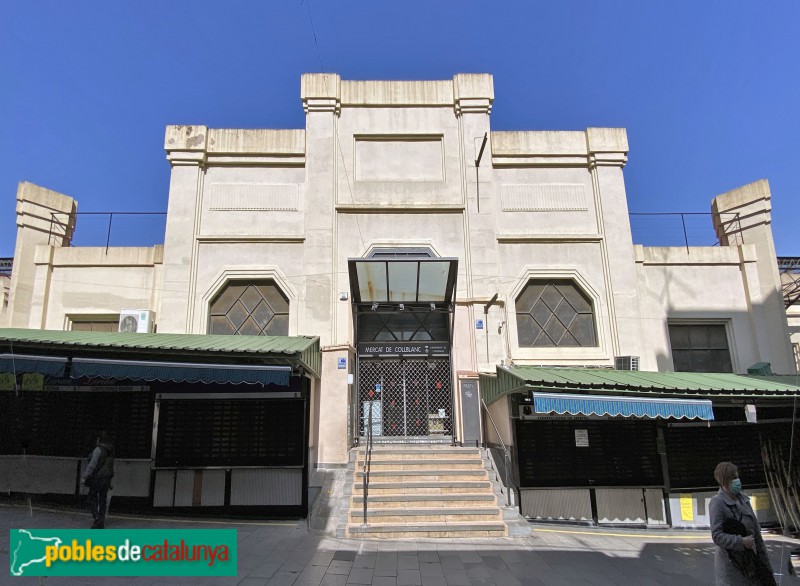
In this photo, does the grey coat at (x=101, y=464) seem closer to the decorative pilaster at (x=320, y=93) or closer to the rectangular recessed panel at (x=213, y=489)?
the rectangular recessed panel at (x=213, y=489)

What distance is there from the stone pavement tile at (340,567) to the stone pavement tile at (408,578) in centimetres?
74

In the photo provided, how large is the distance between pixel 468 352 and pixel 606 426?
360cm

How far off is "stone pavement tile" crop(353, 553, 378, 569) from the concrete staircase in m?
1.01

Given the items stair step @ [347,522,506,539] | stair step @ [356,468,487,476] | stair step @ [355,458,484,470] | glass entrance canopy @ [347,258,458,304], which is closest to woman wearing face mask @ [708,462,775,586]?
stair step @ [347,522,506,539]

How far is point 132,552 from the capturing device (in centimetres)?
Result: 494

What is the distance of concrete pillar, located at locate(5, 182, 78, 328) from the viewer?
1259 cm

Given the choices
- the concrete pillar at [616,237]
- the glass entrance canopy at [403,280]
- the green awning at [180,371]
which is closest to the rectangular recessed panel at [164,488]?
the green awning at [180,371]

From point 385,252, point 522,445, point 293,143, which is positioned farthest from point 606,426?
point 293,143

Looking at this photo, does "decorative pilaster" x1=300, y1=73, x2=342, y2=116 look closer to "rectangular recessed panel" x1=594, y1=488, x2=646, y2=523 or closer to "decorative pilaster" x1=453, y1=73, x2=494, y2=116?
"decorative pilaster" x1=453, y1=73, x2=494, y2=116

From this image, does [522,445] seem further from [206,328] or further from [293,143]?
[293,143]

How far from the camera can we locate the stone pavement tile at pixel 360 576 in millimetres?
6309

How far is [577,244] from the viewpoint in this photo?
13398mm

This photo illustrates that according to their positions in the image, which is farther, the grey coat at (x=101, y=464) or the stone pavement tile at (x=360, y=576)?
the grey coat at (x=101, y=464)

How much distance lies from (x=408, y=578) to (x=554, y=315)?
8.53 metres
